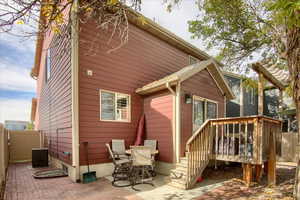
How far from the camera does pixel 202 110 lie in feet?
23.4

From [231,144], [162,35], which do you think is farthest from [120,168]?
[162,35]

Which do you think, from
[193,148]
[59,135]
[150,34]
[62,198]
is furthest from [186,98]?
[59,135]

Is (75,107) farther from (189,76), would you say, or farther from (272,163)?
(272,163)

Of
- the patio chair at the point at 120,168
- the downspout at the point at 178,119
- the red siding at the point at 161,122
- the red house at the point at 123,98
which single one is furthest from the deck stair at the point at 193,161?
the patio chair at the point at 120,168

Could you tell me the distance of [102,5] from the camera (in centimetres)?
336

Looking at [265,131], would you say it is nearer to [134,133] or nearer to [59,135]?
[134,133]

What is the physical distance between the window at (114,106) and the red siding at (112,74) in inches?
6.8

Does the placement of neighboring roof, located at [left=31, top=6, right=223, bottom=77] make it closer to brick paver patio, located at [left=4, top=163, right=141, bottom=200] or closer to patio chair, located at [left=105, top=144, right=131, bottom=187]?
patio chair, located at [left=105, top=144, right=131, bottom=187]

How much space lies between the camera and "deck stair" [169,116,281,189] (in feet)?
14.5

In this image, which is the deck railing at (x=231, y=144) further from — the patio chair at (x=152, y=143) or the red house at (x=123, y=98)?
the patio chair at (x=152, y=143)

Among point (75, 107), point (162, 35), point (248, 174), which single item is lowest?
point (248, 174)

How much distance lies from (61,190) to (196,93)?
5.38 m

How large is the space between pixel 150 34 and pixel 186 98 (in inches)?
146

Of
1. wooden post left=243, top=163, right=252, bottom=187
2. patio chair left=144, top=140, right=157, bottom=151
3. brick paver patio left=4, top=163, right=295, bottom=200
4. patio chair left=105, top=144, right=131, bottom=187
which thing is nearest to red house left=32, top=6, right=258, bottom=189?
patio chair left=144, top=140, right=157, bottom=151
